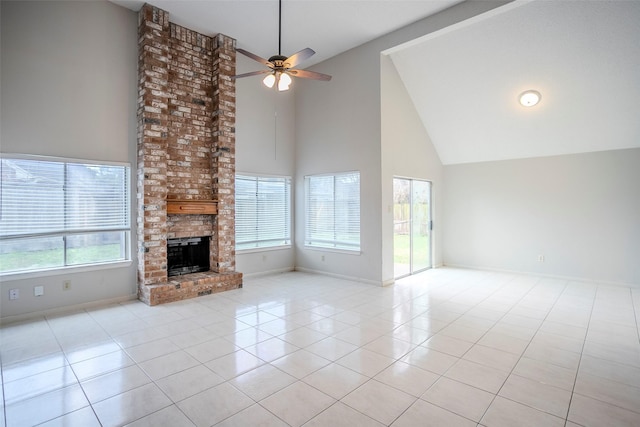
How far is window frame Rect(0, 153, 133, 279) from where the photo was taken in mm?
3900

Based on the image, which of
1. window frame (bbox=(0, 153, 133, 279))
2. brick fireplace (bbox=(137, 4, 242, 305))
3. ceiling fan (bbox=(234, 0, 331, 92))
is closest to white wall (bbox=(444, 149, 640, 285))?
ceiling fan (bbox=(234, 0, 331, 92))

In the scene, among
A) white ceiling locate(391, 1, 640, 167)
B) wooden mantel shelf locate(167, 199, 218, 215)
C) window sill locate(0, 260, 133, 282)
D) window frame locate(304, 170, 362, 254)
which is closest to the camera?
window sill locate(0, 260, 133, 282)

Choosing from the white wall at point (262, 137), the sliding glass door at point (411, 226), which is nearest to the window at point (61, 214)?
the white wall at point (262, 137)

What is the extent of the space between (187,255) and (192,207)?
86 centimetres

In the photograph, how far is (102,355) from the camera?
3043 mm

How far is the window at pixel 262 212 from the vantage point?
6.14m

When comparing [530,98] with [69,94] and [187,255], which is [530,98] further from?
[69,94]

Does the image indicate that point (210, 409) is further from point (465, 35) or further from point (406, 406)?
point (465, 35)

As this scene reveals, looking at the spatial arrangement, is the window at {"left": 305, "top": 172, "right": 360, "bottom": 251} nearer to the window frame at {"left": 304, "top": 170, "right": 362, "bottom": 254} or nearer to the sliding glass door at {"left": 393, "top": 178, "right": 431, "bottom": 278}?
the window frame at {"left": 304, "top": 170, "right": 362, "bottom": 254}

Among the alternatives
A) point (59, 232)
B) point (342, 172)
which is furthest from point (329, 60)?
point (59, 232)

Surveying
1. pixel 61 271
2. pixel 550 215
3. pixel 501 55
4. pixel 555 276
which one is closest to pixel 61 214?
pixel 61 271

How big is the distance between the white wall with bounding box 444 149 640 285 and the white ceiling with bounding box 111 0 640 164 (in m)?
0.39

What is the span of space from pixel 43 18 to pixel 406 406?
5750 mm

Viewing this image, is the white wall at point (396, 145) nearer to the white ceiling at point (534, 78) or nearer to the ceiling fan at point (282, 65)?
the white ceiling at point (534, 78)
